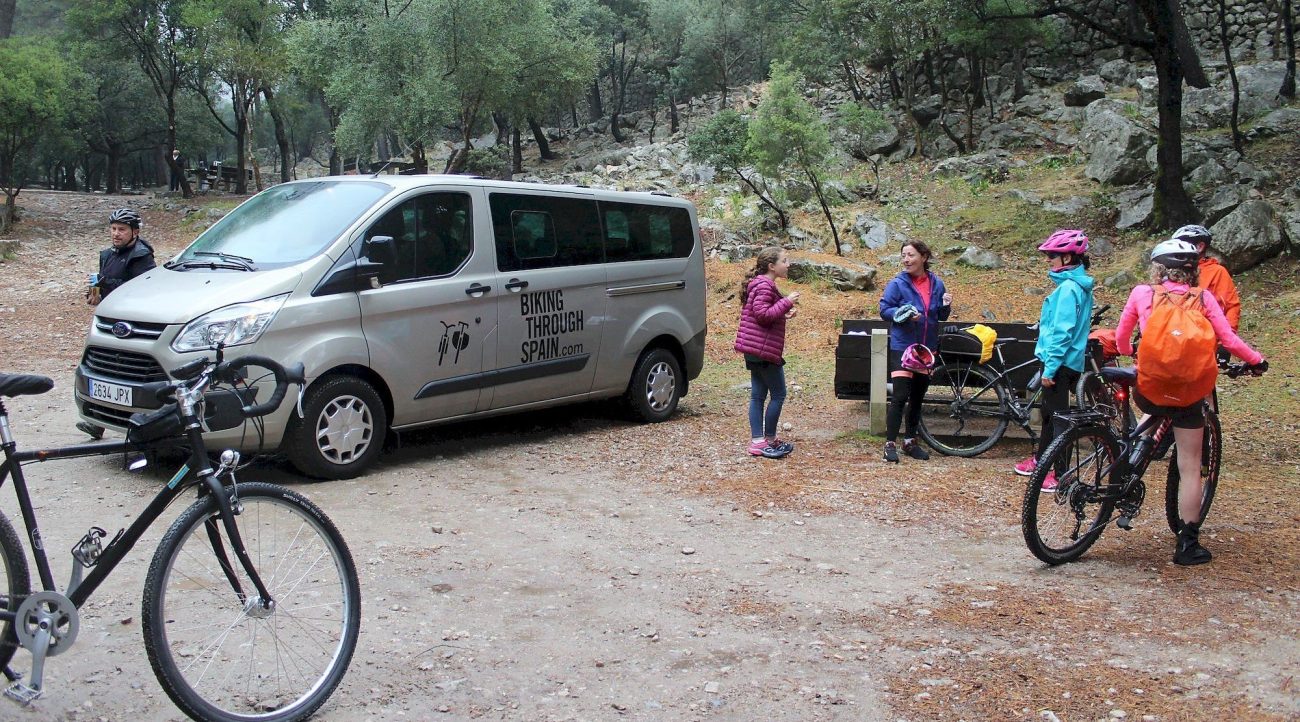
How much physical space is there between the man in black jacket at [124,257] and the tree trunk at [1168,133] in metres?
14.3

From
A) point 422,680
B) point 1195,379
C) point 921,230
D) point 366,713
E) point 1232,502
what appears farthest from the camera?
point 921,230

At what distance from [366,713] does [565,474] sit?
13.2 feet

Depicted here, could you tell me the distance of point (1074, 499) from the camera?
5.43 m

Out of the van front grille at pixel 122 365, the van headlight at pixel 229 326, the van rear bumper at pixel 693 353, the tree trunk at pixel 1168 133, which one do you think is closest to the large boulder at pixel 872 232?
the tree trunk at pixel 1168 133

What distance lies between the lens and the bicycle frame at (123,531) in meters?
3.12

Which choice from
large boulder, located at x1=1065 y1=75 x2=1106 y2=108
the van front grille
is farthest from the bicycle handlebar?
large boulder, located at x1=1065 y1=75 x2=1106 y2=108

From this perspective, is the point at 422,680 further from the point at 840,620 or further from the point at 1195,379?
the point at 1195,379

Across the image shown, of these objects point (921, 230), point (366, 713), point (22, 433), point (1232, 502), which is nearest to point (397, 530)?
point (366, 713)

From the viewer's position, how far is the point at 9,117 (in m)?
26.8

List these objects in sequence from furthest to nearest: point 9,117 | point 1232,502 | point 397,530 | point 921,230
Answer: point 9,117 < point 921,230 < point 1232,502 < point 397,530

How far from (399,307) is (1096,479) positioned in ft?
15.1

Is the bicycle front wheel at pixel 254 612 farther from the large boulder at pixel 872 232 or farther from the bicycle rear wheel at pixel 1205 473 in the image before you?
the large boulder at pixel 872 232

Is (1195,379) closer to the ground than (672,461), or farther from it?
farther from it

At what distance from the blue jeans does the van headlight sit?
3649 mm
